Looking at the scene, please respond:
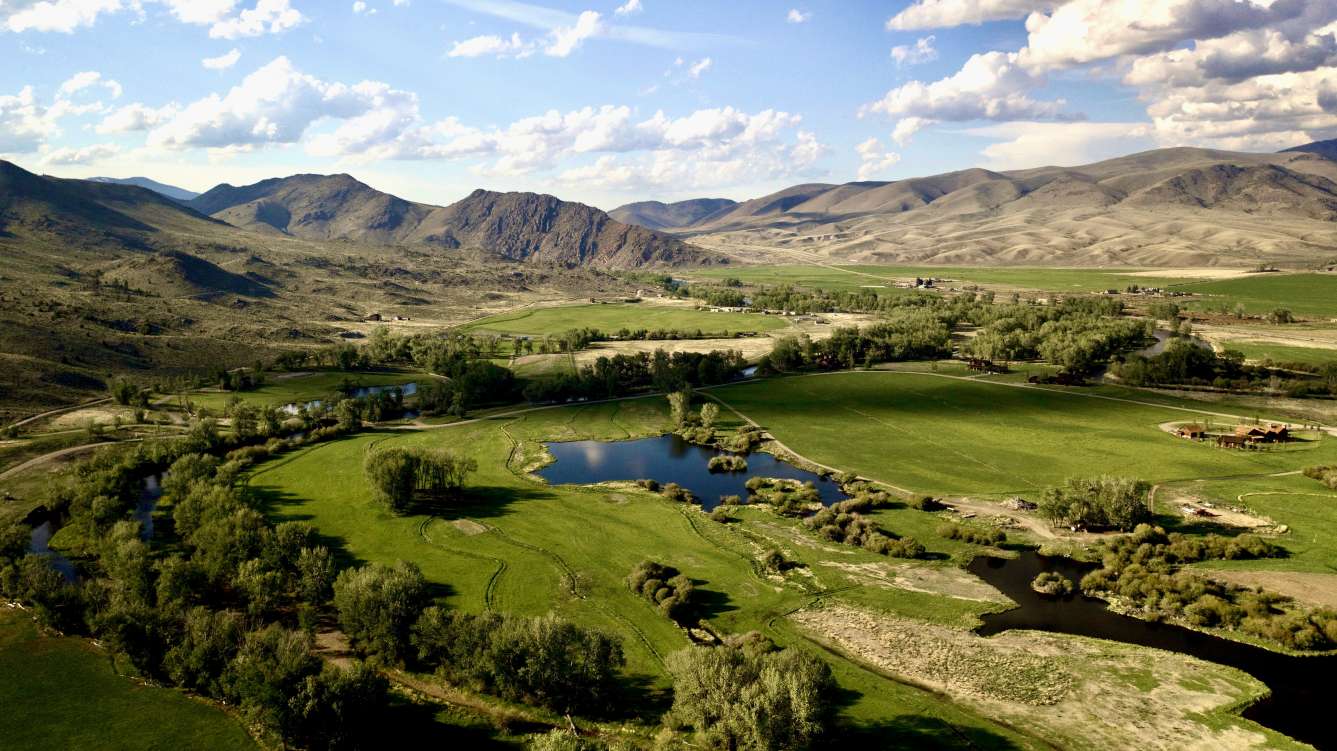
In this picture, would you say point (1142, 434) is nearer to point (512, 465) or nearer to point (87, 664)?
point (512, 465)

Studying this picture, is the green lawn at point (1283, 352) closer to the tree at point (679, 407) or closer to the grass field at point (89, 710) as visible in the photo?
the tree at point (679, 407)

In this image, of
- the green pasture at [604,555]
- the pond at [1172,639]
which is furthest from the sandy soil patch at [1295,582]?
the green pasture at [604,555]

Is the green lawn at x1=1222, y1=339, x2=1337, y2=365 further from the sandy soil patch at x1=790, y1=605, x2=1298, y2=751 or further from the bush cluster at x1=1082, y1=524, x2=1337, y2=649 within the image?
the sandy soil patch at x1=790, y1=605, x2=1298, y2=751

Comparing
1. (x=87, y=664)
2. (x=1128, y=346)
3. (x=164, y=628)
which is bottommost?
(x=87, y=664)

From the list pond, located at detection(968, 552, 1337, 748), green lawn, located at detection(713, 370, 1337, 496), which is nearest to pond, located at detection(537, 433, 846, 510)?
green lawn, located at detection(713, 370, 1337, 496)

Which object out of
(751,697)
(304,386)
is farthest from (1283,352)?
(304,386)

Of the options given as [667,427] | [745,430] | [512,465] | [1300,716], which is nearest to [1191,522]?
[1300,716]

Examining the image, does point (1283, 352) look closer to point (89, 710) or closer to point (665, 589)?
point (665, 589)
